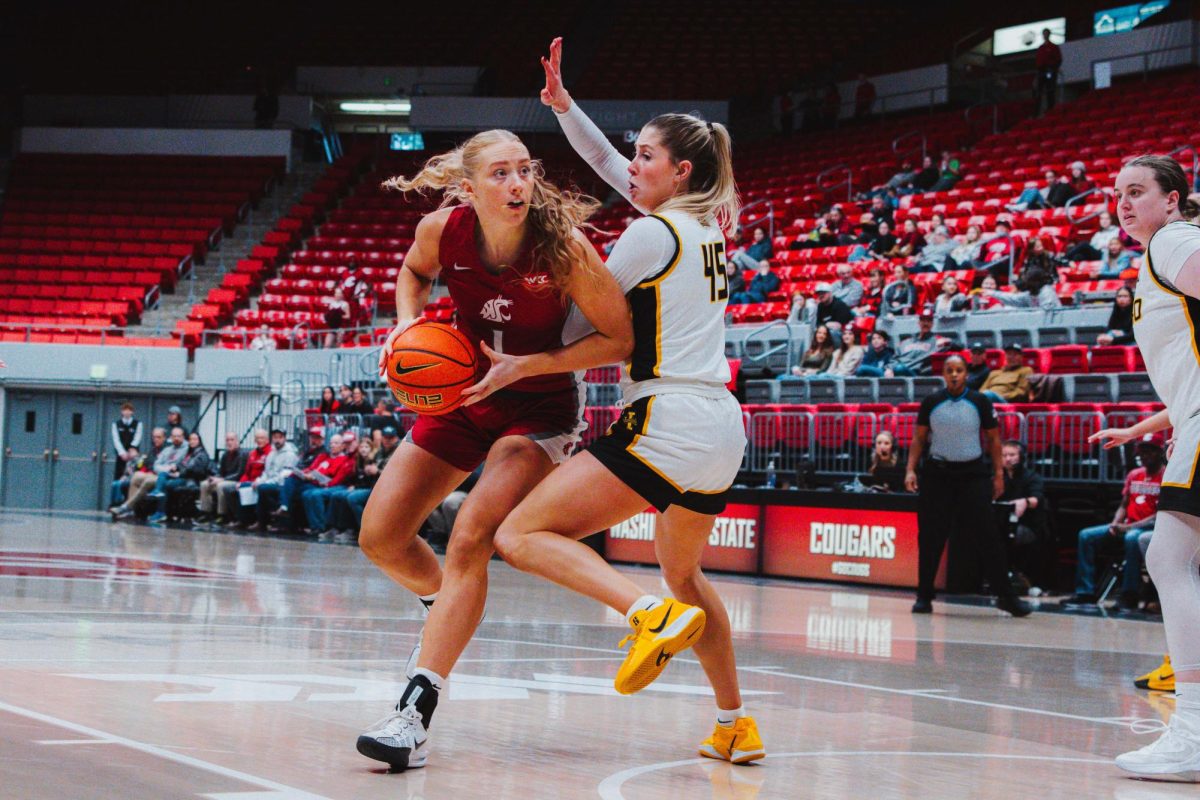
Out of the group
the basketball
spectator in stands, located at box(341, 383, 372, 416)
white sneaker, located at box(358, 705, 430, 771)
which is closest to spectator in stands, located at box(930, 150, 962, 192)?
spectator in stands, located at box(341, 383, 372, 416)

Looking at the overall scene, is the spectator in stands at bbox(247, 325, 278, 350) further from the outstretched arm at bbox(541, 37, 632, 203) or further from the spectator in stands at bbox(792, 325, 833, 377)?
the outstretched arm at bbox(541, 37, 632, 203)

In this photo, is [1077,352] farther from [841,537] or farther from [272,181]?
[272,181]

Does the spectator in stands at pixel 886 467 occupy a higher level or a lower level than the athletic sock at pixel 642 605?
higher

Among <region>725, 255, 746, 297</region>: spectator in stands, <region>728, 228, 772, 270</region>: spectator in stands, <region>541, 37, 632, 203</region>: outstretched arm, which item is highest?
<region>728, 228, 772, 270</region>: spectator in stands

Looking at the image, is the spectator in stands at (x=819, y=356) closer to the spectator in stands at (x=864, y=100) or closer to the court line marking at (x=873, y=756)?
the court line marking at (x=873, y=756)

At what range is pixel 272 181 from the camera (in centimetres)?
3212

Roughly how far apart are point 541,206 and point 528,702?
6.29 ft

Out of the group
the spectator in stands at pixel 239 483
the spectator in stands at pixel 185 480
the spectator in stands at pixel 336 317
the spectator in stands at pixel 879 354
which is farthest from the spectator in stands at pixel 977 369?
the spectator in stands at pixel 336 317

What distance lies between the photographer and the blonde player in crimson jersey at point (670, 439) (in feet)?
12.9

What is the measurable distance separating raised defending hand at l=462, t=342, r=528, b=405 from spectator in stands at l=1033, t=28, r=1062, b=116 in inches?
936

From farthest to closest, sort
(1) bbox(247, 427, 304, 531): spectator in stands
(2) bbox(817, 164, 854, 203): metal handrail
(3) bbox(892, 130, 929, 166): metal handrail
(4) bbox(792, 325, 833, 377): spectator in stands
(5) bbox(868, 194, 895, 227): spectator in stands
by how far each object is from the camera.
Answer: (3) bbox(892, 130, 929, 166): metal handrail → (2) bbox(817, 164, 854, 203): metal handrail → (5) bbox(868, 194, 895, 227): spectator in stands → (1) bbox(247, 427, 304, 531): spectator in stands → (4) bbox(792, 325, 833, 377): spectator in stands

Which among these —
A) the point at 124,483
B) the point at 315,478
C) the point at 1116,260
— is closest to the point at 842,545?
the point at 1116,260

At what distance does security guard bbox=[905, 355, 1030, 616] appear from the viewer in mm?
10266

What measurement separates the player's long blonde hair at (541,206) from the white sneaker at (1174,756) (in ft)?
7.06
